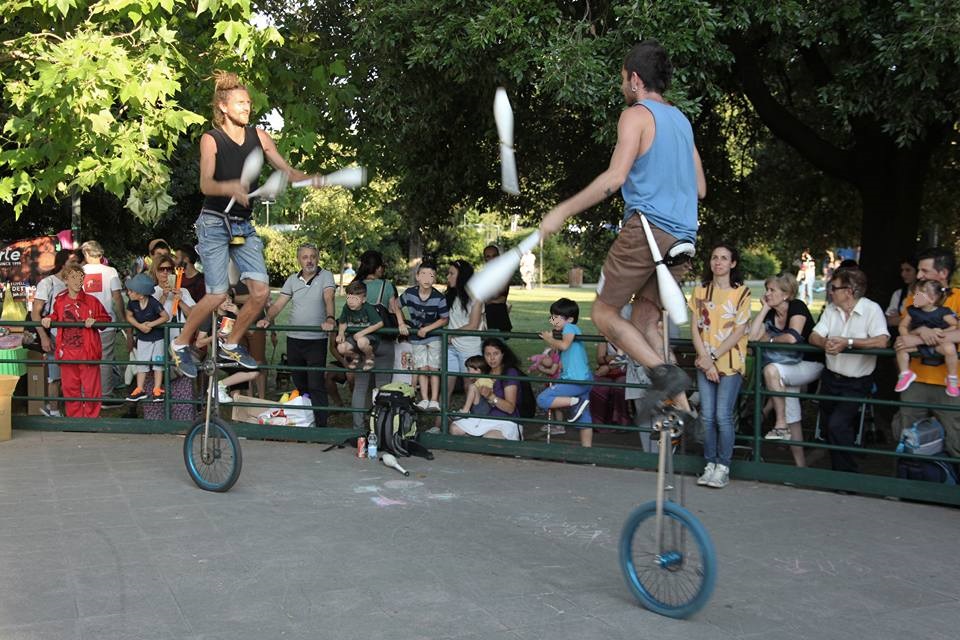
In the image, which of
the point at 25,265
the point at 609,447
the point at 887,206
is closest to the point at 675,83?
the point at 609,447

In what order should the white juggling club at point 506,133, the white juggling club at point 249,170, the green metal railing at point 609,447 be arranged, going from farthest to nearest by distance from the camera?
the green metal railing at point 609,447 → the white juggling club at point 249,170 → the white juggling club at point 506,133

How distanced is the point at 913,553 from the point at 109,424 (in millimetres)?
7202

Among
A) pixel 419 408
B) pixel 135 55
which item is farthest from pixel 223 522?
pixel 135 55

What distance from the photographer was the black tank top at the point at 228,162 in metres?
6.41

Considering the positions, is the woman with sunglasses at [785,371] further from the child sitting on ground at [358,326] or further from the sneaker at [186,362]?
the sneaker at [186,362]

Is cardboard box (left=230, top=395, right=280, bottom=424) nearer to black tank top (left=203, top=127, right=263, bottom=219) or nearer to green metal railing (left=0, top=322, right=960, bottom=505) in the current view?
green metal railing (left=0, top=322, right=960, bottom=505)

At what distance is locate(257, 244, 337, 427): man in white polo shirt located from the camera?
997 centimetres

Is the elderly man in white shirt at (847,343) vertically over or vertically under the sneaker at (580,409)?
over

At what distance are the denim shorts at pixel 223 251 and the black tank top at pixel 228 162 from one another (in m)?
0.08

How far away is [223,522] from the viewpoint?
6.42m

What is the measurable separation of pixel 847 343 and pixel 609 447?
2.14 metres

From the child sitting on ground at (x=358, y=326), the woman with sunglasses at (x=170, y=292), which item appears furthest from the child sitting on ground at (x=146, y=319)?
the child sitting on ground at (x=358, y=326)

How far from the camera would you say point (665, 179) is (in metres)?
4.91

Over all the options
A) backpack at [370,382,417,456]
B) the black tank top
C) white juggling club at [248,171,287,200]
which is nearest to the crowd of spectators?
backpack at [370,382,417,456]
